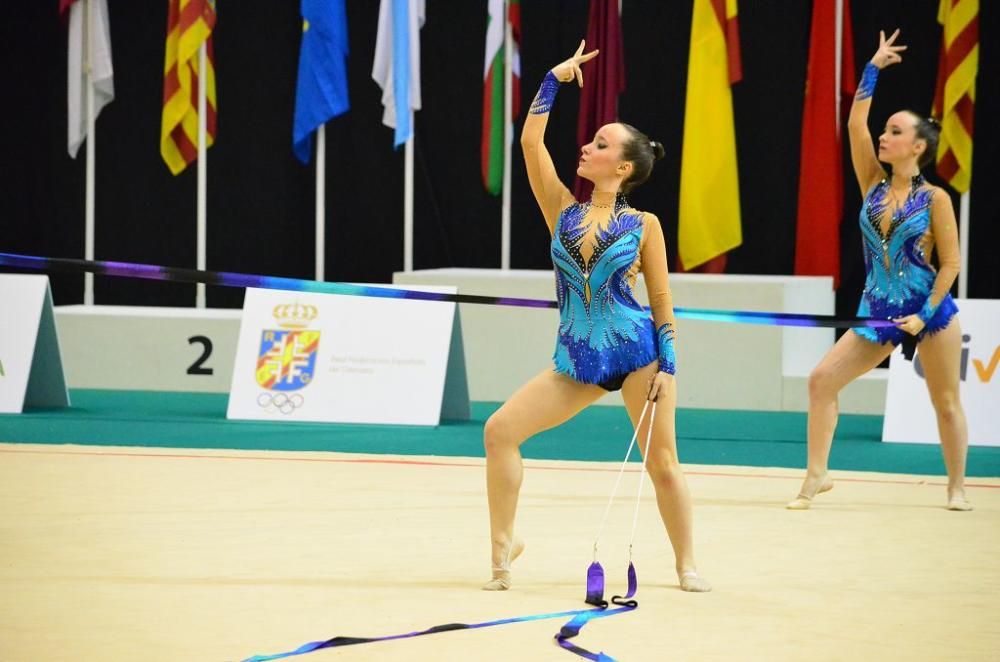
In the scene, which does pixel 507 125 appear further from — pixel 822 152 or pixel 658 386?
pixel 658 386

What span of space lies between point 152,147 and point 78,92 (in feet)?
3.30

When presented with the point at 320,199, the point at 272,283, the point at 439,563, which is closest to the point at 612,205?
the point at 439,563

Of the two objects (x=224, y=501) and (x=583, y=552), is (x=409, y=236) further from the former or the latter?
(x=583, y=552)

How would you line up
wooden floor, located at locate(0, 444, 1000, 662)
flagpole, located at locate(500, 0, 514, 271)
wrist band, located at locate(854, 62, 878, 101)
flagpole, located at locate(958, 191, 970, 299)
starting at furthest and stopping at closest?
flagpole, located at locate(500, 0, 514, 271), flagpole, located at locate(958, 191, 970, 299), wrist band, located at locate(854, 62, 878, 101), wooden floor, located at locate(0, 444, 1000, 662)

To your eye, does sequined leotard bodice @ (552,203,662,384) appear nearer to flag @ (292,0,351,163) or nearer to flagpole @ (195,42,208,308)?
flag @ (292,0,351,163)

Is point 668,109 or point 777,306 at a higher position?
point 668,109

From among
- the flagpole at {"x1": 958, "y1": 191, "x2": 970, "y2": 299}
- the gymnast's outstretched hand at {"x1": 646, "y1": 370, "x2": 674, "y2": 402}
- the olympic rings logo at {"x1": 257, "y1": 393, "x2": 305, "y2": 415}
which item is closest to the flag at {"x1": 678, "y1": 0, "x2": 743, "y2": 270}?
the flagpole at {"x1": 958, "y1": 191, "x2": 970, "y2": 299}

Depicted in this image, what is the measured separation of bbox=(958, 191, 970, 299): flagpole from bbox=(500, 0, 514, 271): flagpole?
3.45m

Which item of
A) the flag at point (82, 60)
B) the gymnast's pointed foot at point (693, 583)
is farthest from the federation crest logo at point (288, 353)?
the gymnast's pointed foot at point (693, 583)

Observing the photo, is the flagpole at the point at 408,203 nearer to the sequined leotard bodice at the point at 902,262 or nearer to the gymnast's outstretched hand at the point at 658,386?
the sequined leotard bodice at the point at 902,262

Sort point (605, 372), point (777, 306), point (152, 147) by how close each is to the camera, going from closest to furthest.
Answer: point (605, 372) < point (777, 306) < point (152, 147)

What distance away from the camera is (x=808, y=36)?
38.2 ft

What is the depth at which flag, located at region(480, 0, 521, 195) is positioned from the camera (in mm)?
11852

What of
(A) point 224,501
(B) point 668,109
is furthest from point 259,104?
(A) point 224,501
